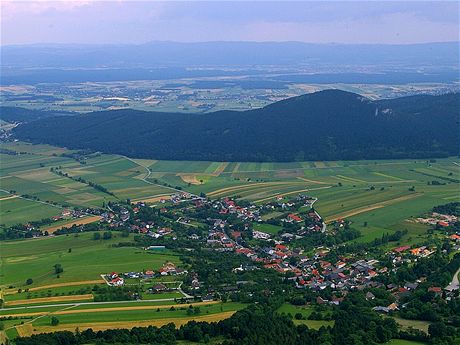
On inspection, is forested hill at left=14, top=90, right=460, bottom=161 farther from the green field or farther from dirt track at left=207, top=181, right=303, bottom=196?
the green field

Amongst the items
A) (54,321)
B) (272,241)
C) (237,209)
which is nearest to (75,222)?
(237,209)

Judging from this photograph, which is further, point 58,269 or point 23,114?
point 23,114

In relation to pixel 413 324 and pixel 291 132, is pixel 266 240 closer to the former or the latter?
pixel 413 324

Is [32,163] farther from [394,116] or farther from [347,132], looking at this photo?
[394,116]

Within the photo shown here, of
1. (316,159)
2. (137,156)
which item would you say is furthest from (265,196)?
(137,156)

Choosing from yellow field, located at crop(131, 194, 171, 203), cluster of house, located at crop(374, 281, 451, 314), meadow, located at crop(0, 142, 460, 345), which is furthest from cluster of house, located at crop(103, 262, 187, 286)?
yellow field, located at crop(131, 194, 171, 203)
